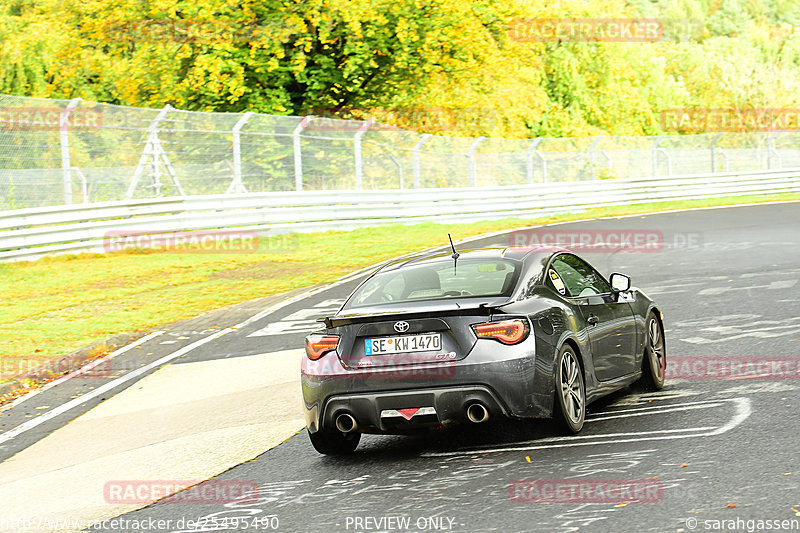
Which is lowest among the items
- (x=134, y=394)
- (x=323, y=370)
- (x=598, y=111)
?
(x=134, y=394)

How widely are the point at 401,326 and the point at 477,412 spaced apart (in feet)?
2.34

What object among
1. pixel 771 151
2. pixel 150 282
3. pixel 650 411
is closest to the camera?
pixel 650 411

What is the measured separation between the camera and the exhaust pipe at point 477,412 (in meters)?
6.57

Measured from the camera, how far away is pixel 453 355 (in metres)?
6.59

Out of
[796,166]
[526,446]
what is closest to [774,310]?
[526,446]

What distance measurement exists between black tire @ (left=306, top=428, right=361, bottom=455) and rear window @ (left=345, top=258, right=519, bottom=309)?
2.87ft

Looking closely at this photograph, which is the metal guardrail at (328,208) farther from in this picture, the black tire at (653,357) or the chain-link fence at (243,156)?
the black tire at (653,357)

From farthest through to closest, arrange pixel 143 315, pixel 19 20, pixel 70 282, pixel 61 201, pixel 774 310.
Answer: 1. pixel 19 20
2. pixel 61 201
3. pixel 70 282
4. pixel 143 315
5. pixel 774 310

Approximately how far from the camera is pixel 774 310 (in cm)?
1175

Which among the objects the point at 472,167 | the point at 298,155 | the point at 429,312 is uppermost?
the point at 298,155

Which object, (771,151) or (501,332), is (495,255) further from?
(771,151)

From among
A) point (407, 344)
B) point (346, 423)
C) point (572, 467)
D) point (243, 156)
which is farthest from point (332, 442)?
point (243, 156)

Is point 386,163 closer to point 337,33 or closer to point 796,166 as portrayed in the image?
point 337,33

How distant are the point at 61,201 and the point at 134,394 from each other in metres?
12.2
